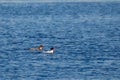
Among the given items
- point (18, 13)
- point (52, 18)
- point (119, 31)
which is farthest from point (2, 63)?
point (18, 13)

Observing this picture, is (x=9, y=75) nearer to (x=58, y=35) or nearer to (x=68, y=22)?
(x=58, y=35)

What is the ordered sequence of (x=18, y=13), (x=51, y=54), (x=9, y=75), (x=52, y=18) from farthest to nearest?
(x=18, y=13) → (x=52, y=18) → (x=51, y=54) → (x=9, y=75)

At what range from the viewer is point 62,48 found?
62.3 m

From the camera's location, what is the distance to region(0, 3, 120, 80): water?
165 ft

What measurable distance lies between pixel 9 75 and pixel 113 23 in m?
38.6

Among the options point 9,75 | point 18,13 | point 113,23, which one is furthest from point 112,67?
point 18,13

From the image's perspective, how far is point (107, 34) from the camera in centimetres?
7338

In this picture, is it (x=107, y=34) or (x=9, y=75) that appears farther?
(x=107, y=34)

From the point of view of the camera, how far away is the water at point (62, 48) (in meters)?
50.2

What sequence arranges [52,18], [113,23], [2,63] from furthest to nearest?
[52,18]
[113,23]
[2,63]

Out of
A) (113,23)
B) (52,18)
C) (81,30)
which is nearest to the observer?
(81,30)

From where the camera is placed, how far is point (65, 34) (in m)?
73.9

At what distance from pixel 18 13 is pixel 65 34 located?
37.3 m

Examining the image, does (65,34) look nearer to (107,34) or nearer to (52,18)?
(107,34)
